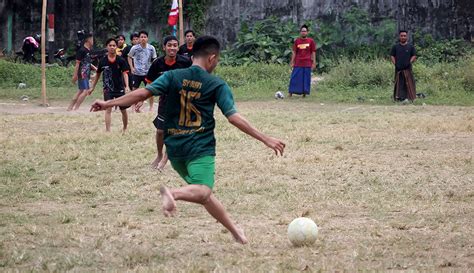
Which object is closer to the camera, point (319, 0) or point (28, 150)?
point (28, 150)

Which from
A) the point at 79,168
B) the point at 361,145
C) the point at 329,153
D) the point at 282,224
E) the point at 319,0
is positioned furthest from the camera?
the point at 319,0

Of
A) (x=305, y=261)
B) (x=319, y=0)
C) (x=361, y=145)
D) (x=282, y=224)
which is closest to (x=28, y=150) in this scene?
(x=361, y=145)

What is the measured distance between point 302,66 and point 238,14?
5.75m

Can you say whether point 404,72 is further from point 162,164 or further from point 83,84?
point 162,164

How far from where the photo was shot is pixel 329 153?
11703 millimetres

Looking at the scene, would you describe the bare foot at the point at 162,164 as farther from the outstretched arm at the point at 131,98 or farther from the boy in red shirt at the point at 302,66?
the boy in red shirt at the point at 302,66

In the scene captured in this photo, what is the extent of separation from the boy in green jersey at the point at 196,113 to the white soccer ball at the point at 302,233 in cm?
47

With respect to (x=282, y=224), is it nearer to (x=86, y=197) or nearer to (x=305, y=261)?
(x=305, y=261)

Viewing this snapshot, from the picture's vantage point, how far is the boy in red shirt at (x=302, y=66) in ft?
73.1

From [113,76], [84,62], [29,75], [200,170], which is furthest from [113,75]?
[29,75]

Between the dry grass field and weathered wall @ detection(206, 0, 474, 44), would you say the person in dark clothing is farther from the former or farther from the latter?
weathered wall @ detection(206, 0, 474, 44)

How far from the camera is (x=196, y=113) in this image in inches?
254

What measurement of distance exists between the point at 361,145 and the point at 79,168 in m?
3.94

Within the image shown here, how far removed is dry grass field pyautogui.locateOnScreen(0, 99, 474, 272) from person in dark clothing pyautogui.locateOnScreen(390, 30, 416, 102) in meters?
5.30
